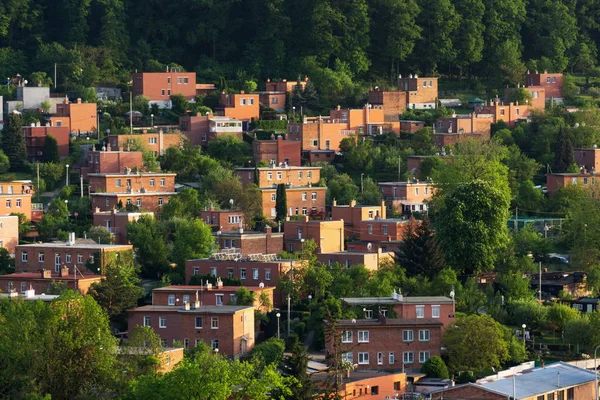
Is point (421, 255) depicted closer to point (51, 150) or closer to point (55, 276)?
point (55, 276)

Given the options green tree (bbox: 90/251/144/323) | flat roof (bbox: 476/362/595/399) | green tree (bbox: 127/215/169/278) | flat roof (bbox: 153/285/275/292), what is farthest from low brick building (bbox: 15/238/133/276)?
flat roof (bbox: 476/362/595/399)

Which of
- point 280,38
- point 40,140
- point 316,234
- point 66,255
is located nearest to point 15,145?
point 40,140

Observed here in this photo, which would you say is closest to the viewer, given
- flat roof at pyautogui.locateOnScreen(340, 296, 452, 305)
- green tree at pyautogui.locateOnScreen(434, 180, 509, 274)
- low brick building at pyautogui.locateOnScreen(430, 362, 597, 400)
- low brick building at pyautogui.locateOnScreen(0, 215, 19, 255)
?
low brick building at pyautogui.locateOnScreen(430, 362, 597, 400)

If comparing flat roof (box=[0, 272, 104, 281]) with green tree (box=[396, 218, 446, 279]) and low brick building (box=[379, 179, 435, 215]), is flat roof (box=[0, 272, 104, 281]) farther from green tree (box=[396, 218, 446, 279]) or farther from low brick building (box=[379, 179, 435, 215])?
low brick building (box=[379, 179, 435, 215])

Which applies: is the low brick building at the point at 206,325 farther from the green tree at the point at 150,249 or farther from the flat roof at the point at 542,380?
the flat roof at the point at 542,380

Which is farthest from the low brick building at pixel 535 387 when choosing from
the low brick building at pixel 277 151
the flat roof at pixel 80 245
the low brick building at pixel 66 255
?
the low brick building at pixel 277 151

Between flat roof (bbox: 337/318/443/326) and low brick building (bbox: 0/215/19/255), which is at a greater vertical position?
low brick building (bbox: 0/215/19/255)
